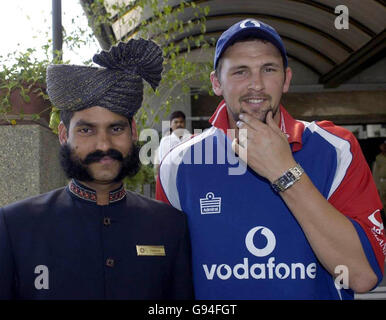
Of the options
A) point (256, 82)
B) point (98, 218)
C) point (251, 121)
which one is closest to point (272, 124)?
point (251, 121)

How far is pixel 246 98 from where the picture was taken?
208cm

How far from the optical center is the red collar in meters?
2.13

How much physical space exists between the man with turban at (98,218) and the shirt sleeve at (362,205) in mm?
664

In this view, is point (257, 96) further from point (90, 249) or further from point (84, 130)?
point (90, 249)

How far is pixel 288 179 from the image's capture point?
1880mm

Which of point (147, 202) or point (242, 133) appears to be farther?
point (147, 202)

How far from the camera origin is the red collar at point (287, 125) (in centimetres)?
213

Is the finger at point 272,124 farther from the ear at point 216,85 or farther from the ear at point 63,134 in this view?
the ear at point 63,134

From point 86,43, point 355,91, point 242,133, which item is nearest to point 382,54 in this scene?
point 355,91

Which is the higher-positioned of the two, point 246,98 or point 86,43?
point 86,43

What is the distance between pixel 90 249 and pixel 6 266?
313mm

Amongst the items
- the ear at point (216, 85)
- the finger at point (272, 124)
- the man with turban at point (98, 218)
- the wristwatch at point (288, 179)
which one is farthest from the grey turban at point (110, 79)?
the wristwatch at point (288, 179)

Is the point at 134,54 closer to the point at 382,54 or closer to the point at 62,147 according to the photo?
the point at 62,147
